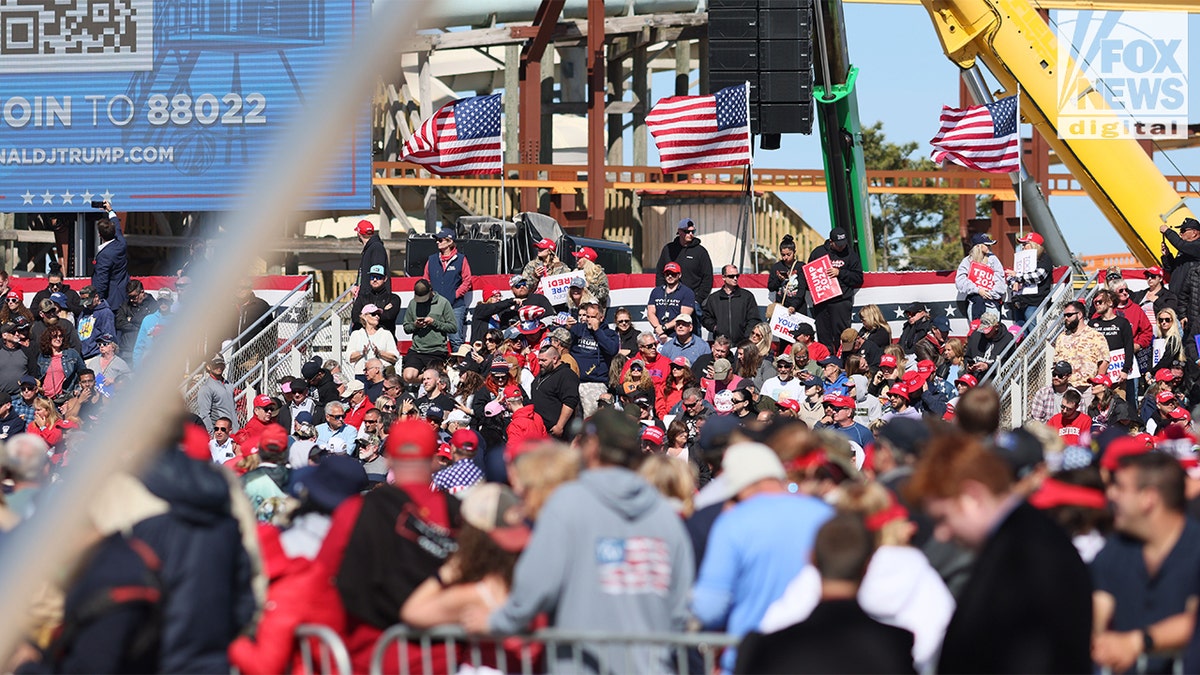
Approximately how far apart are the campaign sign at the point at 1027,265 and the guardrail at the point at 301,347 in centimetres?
681

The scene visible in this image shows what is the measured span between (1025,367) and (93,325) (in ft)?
30.7

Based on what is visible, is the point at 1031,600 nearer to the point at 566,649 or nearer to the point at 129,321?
the point at 566,649

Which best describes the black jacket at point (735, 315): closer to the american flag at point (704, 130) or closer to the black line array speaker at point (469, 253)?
the black line array speaker at point (469, 253)

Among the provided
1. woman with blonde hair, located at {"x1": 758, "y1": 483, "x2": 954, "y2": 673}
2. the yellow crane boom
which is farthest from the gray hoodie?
the yellow crane boom

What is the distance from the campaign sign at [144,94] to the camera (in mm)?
23359

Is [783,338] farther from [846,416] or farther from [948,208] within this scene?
[948,208]

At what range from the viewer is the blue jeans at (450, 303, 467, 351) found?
55.3ft

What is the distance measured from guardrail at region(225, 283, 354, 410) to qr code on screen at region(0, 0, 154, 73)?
6961mm

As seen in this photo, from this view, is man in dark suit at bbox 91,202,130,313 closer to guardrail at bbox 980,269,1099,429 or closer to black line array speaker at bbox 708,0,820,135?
black line array speaker at bbox 708,0,820,135

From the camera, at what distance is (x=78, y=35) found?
23.7 metres

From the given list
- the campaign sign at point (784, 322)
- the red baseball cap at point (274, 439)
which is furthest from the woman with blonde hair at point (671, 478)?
A: the campaign sign at point (784, 322)

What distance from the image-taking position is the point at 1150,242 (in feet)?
72.2

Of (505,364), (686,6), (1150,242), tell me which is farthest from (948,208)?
(505,364)

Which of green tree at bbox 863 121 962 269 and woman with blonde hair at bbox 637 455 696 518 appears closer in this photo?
woman with blonde hair at bbox 637 455 696 518
